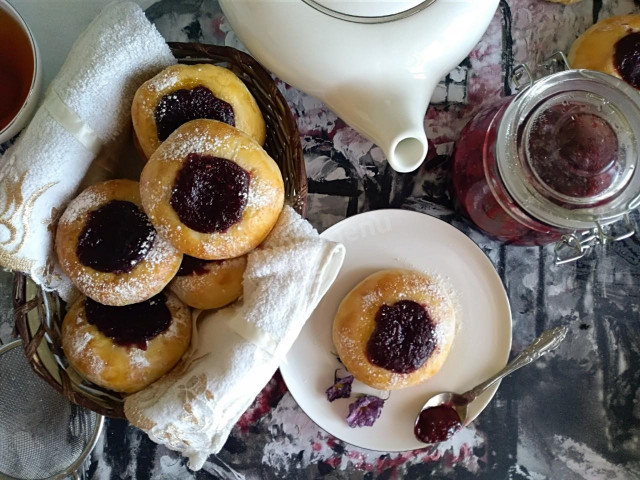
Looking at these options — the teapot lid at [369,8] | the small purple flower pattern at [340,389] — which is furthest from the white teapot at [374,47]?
the small purple flower pattern at [340,389]

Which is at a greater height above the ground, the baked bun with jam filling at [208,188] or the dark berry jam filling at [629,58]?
the baked bun with jam filling at [208,188]

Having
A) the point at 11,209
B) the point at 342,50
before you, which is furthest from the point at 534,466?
the point at 11,209

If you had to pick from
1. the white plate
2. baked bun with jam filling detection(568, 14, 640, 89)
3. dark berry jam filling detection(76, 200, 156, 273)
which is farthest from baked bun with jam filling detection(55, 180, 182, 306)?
baked bun with jam filling detection(568, 14, 640, 89)

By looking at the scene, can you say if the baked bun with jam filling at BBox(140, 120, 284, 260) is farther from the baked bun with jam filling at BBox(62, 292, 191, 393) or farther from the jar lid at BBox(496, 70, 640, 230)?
the jar lid at BBox(496, 70, 640, 230)

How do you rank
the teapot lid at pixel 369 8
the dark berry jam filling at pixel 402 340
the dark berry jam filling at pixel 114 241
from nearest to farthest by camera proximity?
the teapot lid at pixel 369 8 < the dark berry jam filling at pixel 114 241 < the dark berry jam filling at pixel 402 340

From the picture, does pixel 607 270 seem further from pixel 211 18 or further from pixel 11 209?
pixel 11 209

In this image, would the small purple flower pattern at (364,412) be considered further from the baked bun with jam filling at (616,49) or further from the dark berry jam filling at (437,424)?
the baked bun with jam filling at (616,49)
